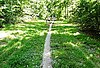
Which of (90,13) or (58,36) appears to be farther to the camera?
(90,13)

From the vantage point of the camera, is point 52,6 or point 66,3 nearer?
point 66,3

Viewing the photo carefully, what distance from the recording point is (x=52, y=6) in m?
80.8

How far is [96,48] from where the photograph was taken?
23.8 metres

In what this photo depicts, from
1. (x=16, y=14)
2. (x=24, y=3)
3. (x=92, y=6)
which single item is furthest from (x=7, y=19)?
(x=92, y=6)

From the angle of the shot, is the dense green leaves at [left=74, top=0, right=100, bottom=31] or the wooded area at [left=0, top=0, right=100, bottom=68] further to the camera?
the dense green leaves at [left=74, top=0, right=100, bottom=31]

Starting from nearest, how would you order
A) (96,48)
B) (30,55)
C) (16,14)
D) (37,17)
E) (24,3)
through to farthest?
(30,55), (96,48), (16,14), (24,3), (37,17)

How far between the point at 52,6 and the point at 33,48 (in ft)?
201

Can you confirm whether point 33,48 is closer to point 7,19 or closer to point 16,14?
point 7,19

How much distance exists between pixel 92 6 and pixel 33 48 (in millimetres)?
13515

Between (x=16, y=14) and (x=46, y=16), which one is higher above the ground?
(x=16, y=14)

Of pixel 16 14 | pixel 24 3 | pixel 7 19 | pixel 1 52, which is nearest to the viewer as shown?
pixel 1 52

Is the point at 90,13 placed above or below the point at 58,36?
above

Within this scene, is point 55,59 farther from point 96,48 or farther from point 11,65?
point 96,48

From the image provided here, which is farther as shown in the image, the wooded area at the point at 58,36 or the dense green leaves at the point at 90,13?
the dense green leaves at the point at 90,13
